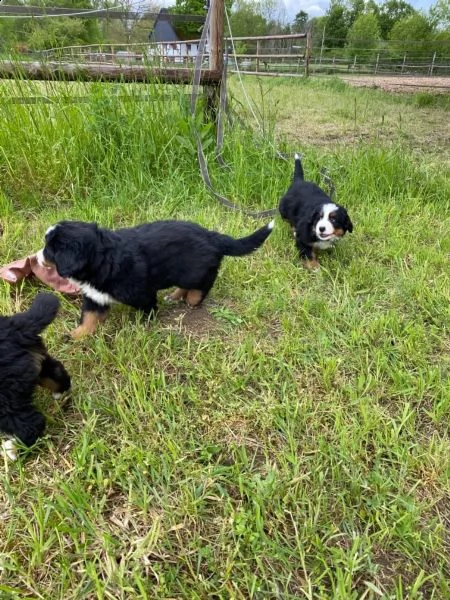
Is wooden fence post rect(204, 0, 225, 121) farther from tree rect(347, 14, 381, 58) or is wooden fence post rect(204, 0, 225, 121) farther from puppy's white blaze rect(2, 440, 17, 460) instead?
tree rect(347, 14, 381, 58)

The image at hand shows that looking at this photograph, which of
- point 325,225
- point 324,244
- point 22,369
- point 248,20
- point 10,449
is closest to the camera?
point 22,369

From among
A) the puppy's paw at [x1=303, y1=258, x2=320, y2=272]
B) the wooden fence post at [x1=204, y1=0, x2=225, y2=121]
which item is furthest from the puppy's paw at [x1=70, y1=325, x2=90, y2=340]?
the wooden fence post at [x1=204, y1=0, x2=225, y2=121]

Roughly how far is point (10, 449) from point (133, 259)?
115 centimetres

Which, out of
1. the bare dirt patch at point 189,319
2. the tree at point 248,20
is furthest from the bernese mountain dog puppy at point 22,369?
the tree at point 248,20

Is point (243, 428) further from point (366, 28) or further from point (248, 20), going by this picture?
point (366, 28)

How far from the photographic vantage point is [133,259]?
2.44 meters

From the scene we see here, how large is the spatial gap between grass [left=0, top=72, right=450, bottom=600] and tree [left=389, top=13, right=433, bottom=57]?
27429 mm

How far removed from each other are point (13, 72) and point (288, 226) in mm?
3083

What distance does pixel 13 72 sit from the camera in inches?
162

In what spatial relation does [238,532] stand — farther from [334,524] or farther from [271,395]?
[271,395]

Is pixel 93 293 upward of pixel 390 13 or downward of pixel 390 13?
downward

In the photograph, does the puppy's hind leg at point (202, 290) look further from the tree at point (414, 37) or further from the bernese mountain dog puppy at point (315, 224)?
the tree at point (414, 37)

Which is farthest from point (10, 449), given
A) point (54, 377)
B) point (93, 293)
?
point (93, 293)

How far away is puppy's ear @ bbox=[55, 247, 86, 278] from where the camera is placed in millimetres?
2256
